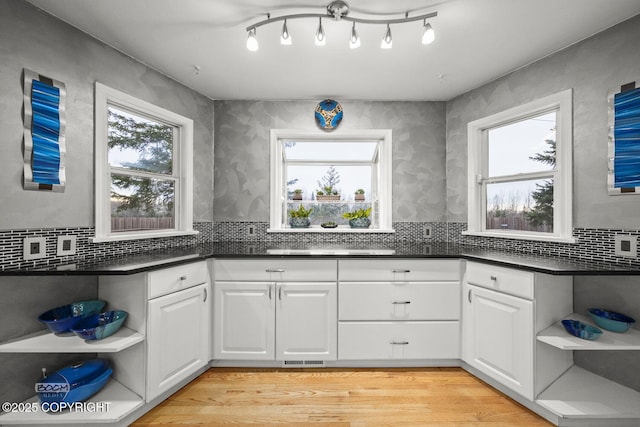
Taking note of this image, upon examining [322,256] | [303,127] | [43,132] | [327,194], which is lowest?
[322,256]

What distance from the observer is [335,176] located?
11.0 ft

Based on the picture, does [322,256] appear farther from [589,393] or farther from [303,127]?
[589,393]

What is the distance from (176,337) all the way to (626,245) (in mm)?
2992

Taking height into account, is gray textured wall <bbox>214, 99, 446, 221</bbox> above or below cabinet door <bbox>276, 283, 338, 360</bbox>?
above

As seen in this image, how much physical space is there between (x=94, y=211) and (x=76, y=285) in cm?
49

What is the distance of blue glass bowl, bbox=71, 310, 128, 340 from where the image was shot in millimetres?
1678

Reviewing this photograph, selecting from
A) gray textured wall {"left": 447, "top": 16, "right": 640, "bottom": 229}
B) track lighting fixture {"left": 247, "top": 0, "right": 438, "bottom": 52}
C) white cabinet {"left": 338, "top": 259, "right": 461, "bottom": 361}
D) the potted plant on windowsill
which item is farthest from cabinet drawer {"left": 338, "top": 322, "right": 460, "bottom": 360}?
track lighting fixture {"left": 247, "top": 0, "right": 438, "bottom": 52}

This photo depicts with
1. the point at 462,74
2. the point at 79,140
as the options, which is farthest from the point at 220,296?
the point at 462,74

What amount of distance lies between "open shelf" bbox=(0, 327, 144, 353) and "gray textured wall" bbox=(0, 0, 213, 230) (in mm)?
632

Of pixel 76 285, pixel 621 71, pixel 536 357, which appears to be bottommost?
pixel 536 357

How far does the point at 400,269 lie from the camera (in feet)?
7.89

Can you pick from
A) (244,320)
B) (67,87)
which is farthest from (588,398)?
(67,87)

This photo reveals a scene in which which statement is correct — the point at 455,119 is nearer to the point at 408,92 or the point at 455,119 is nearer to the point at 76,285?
the point at 408,92

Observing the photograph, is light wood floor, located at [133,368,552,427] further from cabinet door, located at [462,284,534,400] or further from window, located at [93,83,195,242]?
window, located at [93,83,195,242]
